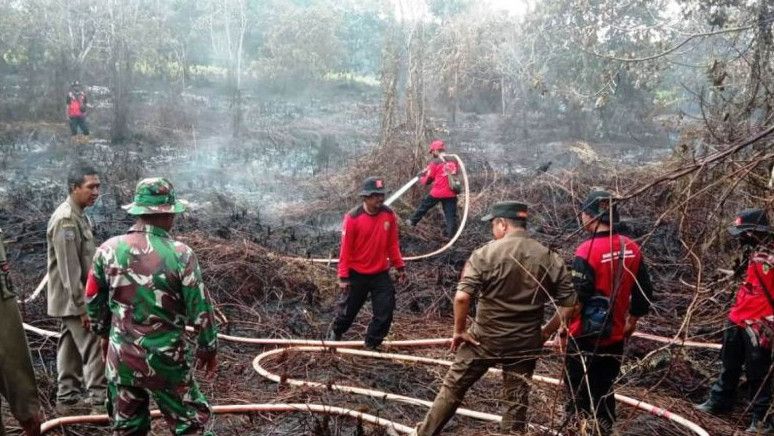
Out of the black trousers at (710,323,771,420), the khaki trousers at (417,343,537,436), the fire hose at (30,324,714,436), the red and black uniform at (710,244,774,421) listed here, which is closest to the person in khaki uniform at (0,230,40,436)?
the fire hose at (30,324,714,436)

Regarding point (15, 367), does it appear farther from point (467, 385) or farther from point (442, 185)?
point (442, 185)

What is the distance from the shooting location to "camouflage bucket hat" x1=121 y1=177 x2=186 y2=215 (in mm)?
3066

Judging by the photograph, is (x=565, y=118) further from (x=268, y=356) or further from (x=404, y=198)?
(x=268, y=356)

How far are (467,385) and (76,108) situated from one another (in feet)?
52.5

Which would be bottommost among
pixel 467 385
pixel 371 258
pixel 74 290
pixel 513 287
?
pixel 467 385

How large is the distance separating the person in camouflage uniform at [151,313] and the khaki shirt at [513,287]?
5.45ft

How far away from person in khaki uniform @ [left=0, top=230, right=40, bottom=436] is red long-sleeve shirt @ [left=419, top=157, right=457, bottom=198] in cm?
690

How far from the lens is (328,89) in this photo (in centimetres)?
2873

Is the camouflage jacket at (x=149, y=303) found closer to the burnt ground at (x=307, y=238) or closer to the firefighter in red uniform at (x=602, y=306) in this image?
the burnt ground at (x=307, y=238)

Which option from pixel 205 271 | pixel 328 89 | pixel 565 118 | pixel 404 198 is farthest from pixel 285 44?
pixel 205 271

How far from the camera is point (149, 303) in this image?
3041mm

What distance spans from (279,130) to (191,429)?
18.0 m

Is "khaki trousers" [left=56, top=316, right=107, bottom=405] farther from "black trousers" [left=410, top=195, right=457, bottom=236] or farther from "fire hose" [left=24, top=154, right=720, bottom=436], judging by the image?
"black trousers" [left=410, top=195, right=457, bottom=236]

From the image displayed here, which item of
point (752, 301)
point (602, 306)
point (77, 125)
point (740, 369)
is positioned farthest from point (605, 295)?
point (77, 125)
